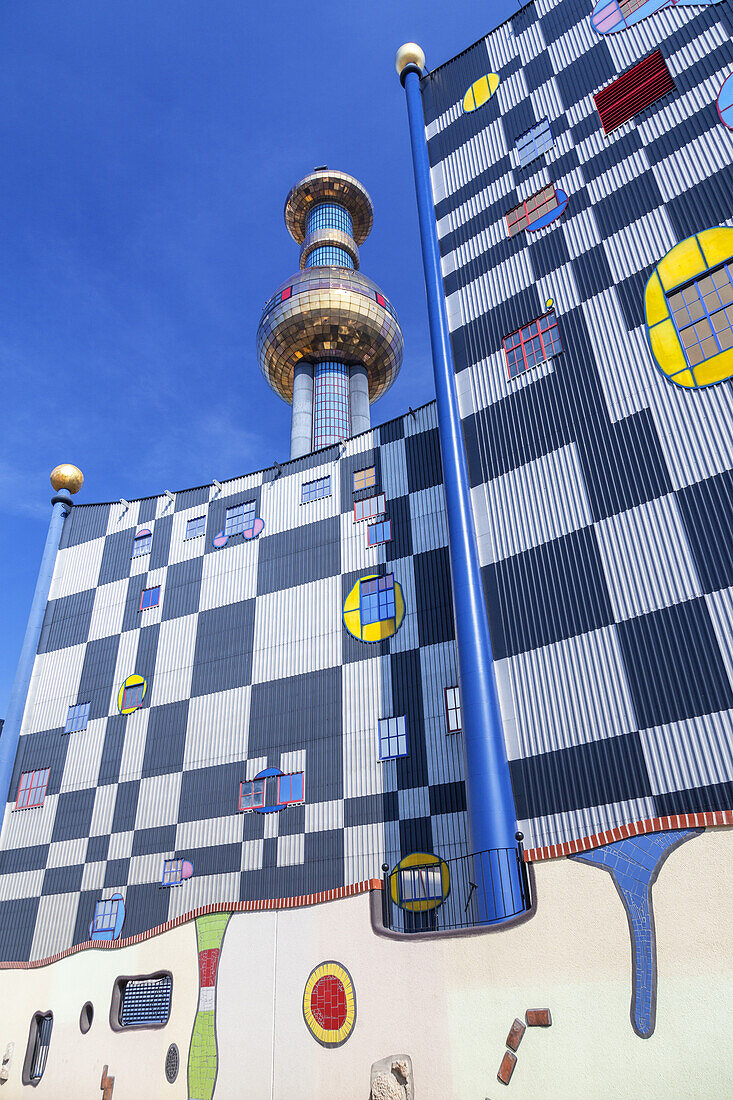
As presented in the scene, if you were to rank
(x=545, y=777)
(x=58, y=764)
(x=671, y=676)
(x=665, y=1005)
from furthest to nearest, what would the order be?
(x=58, y=764) < (x=545, y=777) < (x=671, y=676) < (x=665, y=1005)

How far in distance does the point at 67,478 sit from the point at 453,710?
23210 millimetres

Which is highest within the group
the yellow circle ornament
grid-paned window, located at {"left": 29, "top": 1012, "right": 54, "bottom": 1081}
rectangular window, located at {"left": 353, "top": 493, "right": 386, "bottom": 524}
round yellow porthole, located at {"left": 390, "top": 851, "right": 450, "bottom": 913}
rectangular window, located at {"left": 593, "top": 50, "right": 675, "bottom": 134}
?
rectangular window, located at {"left": 593, "top": 50, "right": 675, "bottom": 134}

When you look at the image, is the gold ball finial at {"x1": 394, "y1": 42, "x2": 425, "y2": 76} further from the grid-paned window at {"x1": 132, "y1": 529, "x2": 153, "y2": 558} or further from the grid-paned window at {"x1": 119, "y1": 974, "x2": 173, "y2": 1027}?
the grid-paned window at {"x1": 119, "y1": 974, "x2": 173, "y2": 1027}

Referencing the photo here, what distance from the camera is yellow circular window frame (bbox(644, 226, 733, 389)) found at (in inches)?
668

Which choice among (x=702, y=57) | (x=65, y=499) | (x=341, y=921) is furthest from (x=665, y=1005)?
(x=65, y=499)

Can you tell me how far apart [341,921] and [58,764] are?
771 inches

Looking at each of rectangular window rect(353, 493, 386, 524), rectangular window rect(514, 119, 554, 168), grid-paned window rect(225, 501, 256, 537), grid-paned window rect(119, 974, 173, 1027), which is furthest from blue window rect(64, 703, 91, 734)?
rectangular window rect(514, 119, 554, 168)

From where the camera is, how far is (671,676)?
50.2ft

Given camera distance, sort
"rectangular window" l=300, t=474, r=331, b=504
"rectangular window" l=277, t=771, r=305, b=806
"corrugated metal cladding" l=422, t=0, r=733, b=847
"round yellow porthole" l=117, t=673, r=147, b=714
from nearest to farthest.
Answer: "corrugated metal cladding" l=422, t=0, r=733, b=847 → "rectangular window" l=277, t=771, r=305, b=806 → "rectangular window" l=300, t=474, r=331, b=504 → "round yellow porthole" l=117, t=673, r=147, b=714

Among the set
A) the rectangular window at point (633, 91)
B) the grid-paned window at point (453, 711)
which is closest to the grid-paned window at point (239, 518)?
the grid-paned window at point (453, 711)

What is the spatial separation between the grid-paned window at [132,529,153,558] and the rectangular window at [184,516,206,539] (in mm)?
1995

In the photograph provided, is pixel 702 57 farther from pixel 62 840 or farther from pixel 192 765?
pixel 62 840

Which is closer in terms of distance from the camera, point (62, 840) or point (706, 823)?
point (706, 823)

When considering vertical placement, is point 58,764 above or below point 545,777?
above
